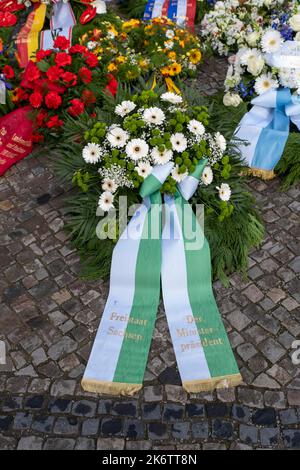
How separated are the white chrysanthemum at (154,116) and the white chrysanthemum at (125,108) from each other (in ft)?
0.61

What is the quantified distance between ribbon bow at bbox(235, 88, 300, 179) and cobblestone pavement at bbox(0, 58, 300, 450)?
438 mm

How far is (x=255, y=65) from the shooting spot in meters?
5.04

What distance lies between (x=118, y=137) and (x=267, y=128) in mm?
1687

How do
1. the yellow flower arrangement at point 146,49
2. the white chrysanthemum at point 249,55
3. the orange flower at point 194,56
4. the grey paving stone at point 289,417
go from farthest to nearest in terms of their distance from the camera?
the orange flower at point 194,56, the yellow flower arrangement at point 146,49, the white chrysanthemum at point 249,55, the grey paving stone at point 289,417

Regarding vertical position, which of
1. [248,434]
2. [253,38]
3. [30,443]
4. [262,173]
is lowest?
[30,443]

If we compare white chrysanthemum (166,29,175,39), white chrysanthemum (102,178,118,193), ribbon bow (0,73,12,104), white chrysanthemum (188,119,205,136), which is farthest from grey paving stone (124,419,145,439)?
white chrysanthemum (166,29,175,39)


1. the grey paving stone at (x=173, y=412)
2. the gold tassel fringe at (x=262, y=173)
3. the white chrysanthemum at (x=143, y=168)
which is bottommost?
the grey paving stone at (x=173, y=412)

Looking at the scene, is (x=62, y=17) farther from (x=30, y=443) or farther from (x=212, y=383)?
(x=30, y=443)

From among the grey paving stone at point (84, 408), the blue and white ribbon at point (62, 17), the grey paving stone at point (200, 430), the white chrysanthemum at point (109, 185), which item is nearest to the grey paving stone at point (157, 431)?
the grey paving stone at point (200, 430)

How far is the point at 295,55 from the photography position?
196 inches

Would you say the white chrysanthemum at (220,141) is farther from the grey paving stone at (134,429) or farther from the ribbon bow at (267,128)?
the grey paving stone at (134,429)

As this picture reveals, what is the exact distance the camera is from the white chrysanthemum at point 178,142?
162 inches

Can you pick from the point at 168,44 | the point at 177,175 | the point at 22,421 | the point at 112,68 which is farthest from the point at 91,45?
the point at 22,421
